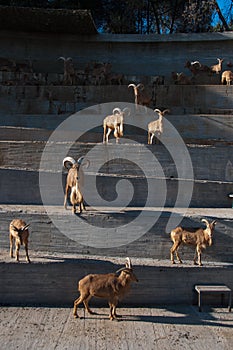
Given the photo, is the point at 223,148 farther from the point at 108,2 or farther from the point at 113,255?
the point at 108,2

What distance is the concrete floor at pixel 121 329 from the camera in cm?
583

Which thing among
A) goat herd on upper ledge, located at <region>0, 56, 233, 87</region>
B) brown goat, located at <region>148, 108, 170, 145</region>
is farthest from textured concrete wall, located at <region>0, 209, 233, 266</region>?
goat herd on upper ledge, located at <region>0, 56, 233, 87</region>

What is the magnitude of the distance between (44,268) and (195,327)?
100 inches

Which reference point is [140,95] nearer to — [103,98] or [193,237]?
[103,98]

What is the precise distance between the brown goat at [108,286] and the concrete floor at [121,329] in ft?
1.08

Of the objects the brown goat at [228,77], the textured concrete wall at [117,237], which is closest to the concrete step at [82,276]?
the textured concrete wall at [117,237]

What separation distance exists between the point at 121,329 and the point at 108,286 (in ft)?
2.08

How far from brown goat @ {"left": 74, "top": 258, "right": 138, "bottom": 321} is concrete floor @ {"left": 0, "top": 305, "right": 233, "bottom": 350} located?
1.08 feet

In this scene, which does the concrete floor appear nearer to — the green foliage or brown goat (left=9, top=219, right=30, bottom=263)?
brown goat (left=9, top=219, right=30, bottom=263)

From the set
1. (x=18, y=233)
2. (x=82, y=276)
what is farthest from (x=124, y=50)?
(x=82, y=276)

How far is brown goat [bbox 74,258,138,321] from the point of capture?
255 inches

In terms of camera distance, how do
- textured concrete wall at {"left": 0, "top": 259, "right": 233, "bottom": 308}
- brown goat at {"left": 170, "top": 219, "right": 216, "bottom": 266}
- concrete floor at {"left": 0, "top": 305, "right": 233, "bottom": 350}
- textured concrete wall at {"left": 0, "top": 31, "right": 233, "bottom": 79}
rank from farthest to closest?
textured concrete wall at {"left": 0, "top": 31, "right": 233, "bottom": 79}
brown goat at {"left": 170, "top": 219, "right": 216, "bottom": 266}
textured concrete wall at {"left": 0, "top": 259, "right": 233, "bottom": 308}
concrete floor at {"left": 0, "top": 305, "right": 233, "bottom": 350}

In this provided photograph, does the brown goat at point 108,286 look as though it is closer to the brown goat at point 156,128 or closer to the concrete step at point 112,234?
the concrete step at point 112,234

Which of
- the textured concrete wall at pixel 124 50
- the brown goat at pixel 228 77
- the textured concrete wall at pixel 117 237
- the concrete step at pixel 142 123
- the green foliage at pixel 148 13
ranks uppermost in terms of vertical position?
the green foliage at pixel 148 13
